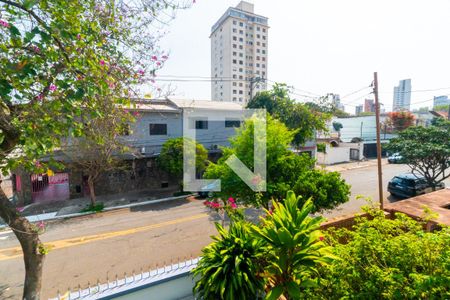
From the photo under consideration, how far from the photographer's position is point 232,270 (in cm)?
367

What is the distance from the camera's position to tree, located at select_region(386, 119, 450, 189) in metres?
12.0

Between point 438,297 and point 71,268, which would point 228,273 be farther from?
point 71,268

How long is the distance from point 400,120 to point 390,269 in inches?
1674

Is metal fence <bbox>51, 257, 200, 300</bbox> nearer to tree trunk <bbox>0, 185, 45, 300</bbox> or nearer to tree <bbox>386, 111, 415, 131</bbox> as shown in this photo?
tree trunk <bbox>0, 185, 45, 300</bbox>

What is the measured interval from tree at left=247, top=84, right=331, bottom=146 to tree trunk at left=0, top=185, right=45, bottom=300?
1597 centimetres

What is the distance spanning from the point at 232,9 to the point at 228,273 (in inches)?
2663

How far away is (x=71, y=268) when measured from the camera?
6754mm

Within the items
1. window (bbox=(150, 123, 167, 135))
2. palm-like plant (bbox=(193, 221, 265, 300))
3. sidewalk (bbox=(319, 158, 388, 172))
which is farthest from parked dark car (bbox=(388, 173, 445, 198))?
window (bbox=(150, 123, 167, 135))

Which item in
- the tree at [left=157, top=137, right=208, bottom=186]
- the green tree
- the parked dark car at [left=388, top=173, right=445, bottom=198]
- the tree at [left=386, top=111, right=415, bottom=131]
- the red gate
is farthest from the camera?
the tree at [left=386, top=111, right=415, bottom=131]

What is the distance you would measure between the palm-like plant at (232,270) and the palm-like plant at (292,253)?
0.25 m

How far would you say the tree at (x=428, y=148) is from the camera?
1205cm

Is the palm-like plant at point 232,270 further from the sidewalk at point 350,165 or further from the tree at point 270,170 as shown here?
the sidewalk at point 350,165

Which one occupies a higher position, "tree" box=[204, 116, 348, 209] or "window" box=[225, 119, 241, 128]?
"window" box=[225, 119, 241, 128]

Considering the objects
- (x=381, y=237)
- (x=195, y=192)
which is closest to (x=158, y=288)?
(x=381, y=237)
